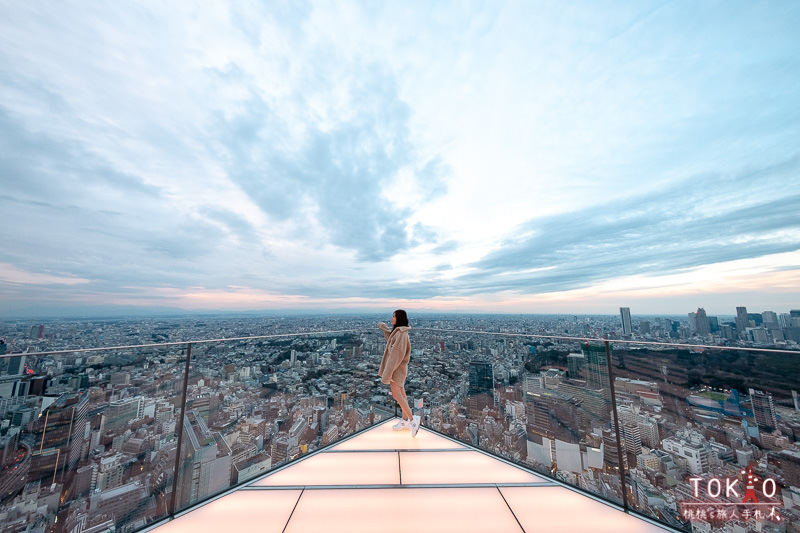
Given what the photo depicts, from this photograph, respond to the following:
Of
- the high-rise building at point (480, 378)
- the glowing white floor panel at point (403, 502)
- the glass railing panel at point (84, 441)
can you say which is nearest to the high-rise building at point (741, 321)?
the high-rise building at point (480, 378)

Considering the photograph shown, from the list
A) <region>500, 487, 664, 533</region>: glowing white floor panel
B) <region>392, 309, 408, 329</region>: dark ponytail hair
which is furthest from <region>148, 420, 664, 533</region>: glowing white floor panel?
<region>392, 309, 408, 329</region>: dark ponytail hair

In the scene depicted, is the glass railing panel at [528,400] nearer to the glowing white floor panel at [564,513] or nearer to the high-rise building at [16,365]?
the glowing white floor panel at [564,513]

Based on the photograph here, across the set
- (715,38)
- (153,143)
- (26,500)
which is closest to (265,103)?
(153,143)

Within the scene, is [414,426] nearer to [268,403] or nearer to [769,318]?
[268,403]

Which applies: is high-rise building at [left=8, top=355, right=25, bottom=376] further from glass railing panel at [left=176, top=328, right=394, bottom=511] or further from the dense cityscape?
glass railing panel at [left=176, top=328, right=394, bottom=511]

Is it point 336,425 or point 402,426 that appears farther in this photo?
point 402,426

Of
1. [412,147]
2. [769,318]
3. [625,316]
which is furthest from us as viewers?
[412,147]

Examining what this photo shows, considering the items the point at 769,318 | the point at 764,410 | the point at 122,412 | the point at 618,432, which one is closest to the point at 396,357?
the point at 618,432
